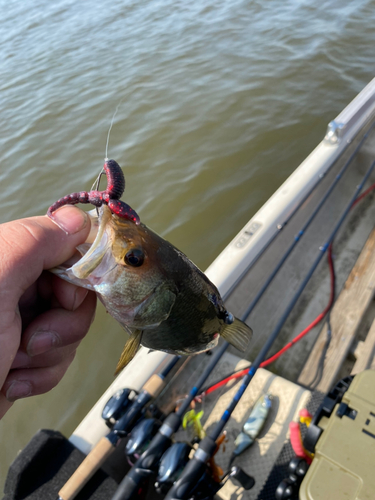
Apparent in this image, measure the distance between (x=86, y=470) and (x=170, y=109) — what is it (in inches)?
257

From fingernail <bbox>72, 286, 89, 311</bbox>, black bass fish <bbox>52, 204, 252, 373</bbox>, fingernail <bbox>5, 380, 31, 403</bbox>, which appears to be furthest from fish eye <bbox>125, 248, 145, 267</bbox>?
fingernail <bbox>5, 380, 31, 403</bbox>

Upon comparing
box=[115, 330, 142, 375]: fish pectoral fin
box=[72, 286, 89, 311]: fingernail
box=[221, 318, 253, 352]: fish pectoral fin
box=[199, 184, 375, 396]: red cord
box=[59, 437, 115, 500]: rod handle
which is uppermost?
box=[72, 286, 89, 311]: fingernail

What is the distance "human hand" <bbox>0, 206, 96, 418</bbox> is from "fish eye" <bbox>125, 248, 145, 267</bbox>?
0.98 feet

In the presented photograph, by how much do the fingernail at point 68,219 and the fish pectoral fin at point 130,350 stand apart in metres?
0.52

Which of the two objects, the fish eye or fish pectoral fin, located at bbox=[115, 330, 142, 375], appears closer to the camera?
the fish eye

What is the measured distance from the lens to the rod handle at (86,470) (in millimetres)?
2158

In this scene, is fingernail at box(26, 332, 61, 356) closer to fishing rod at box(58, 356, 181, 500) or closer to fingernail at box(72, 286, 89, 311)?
fingernail at box(72, 286, 89, 311)

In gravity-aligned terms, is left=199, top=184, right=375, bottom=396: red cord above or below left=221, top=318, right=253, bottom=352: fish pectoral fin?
below

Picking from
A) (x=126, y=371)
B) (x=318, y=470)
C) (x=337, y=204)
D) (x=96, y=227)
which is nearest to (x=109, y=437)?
(x=126, y=371)

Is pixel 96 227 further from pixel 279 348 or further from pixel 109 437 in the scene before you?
pixel 279 348

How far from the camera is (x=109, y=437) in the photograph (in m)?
2.37

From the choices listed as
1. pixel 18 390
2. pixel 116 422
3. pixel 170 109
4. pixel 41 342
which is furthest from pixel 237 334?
pixel 170 109

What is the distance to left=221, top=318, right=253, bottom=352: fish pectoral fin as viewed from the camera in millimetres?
1704

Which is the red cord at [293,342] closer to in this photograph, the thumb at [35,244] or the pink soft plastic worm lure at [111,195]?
the thumb at [35,244]
